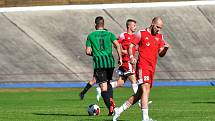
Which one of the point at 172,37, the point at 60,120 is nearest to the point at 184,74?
the point at 172,37

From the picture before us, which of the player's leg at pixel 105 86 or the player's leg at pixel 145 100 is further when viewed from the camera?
the player's leg at pixel 105 86

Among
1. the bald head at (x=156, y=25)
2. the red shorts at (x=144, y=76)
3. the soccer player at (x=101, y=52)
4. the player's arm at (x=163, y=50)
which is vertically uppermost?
the soccer player at (x=101, y=52)

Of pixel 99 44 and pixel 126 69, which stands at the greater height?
pixel 126 69

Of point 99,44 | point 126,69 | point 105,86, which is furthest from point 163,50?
point 126,69

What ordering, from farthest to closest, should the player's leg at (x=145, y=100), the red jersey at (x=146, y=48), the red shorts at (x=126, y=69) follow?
the red shorts at (x=126, y=69) → the red jersey at (x=146, y=48) → the player's leg at (x=145, y=100)

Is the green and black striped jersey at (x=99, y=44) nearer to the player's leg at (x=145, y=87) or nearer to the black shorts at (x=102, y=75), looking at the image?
the black shorts at (x=102, y=75)

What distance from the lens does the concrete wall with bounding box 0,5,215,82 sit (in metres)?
41.5

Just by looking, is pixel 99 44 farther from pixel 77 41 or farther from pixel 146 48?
pixel 77 41

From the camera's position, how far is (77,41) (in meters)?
43.8

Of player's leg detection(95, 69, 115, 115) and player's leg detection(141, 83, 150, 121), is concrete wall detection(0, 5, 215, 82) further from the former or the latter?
player's leg detection(141, 83, 150, 121)

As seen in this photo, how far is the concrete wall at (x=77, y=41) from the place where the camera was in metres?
41.5

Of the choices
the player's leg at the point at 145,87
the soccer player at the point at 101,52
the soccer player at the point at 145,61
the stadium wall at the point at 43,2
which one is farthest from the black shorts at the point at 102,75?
the stadium wall at the point at 43,2

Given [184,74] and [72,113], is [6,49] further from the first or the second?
[72,113]

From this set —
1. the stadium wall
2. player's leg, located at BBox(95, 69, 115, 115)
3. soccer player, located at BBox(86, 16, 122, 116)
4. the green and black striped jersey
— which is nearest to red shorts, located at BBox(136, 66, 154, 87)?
player's leg, located at BBox(95, 69, 115, 115)
